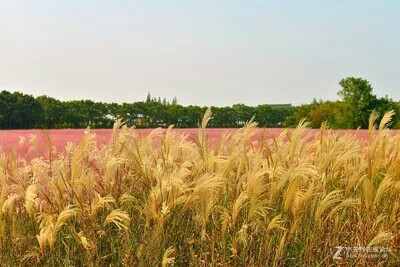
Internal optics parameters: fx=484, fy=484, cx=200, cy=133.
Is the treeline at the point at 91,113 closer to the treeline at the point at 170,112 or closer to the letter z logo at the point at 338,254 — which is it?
the treeline at the point at 170,112

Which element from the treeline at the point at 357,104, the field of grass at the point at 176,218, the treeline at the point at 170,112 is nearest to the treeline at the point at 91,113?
the treeline at the point at 170,112

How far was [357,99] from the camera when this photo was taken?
1235 inches

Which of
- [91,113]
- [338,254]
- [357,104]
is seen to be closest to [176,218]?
[338,254]

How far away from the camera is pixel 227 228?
269 cm

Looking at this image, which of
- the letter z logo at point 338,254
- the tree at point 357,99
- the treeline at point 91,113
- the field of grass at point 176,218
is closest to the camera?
the field of grass at point 176,218

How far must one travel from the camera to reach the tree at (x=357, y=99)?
30.7m

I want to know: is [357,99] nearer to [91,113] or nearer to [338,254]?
[338,254]

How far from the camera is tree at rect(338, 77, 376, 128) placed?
3073 centimetres

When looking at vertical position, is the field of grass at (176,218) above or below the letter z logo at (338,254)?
above

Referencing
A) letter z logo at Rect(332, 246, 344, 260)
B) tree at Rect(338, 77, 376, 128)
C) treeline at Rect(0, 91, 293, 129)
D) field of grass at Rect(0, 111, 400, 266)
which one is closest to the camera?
field of grass at Rect(0, 111, 400, 266)

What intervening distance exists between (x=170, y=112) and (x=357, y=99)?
3703 centimetres

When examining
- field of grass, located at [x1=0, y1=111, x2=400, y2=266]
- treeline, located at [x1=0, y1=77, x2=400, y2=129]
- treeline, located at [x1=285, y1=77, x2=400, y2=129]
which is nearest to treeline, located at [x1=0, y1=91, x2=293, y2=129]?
treeline, located at [x1=0, y1=77, x2=400, y2=129]

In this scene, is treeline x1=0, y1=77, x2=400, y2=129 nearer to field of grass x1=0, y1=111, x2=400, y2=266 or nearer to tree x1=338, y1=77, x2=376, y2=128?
tree x1=338, y1=77, x2=376, y2=128

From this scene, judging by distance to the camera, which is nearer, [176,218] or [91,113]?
[176,218]
